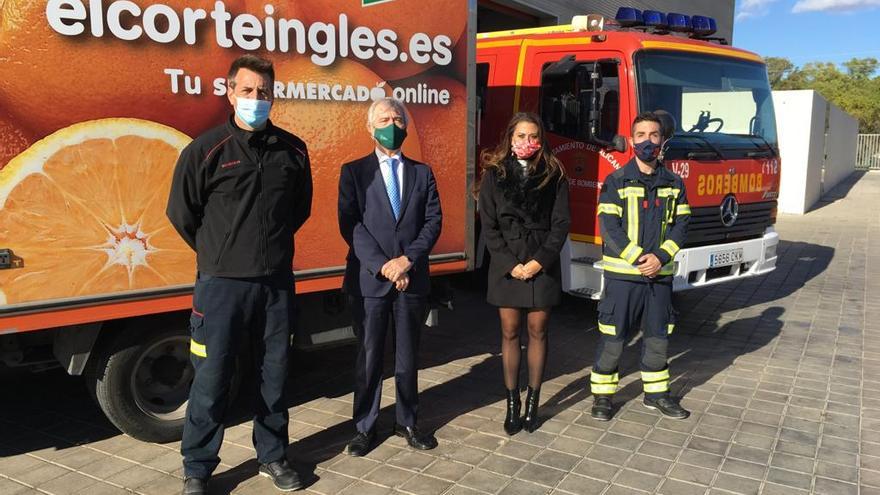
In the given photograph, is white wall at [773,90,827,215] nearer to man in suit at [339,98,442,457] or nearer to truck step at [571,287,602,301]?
truck step at [571,287,602,301]

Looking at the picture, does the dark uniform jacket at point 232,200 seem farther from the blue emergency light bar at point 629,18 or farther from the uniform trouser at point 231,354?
the blue emergency light bar at point 629,18

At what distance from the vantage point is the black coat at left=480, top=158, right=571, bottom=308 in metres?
4.09

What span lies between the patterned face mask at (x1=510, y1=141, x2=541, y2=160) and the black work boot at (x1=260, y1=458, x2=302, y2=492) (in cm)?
207

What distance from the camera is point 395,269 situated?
12.2ft

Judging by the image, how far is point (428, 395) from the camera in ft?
16.2

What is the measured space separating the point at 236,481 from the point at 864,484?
3213 millimetres

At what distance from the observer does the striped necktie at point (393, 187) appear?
3.83 metres

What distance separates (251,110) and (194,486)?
5.82 ft

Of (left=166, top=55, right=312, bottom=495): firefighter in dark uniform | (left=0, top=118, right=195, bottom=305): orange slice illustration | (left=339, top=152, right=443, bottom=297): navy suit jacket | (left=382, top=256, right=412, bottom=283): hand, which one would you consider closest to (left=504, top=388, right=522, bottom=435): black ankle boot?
(left=339, top=152, right=443, bottom=297): navy suit jacket

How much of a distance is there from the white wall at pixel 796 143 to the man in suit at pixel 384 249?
15.7m

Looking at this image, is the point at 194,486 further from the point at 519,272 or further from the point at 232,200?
the point at 519,272

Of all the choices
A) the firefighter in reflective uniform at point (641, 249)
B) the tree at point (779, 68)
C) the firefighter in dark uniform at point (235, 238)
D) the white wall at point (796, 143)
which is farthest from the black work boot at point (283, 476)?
the tree at point (779, 68)

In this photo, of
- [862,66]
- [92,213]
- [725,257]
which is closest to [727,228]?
[725,257]

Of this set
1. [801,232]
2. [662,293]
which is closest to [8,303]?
[662,293]
